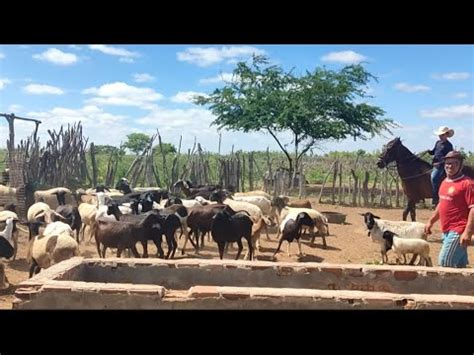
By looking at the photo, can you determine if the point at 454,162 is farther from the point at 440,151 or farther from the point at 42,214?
the point at 42,214

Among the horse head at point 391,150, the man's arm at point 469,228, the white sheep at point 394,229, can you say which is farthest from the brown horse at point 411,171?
the man's arm at point 469,228

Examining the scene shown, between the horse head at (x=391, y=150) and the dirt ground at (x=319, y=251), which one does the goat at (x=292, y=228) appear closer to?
the dirt ground at (x=319, y=251)

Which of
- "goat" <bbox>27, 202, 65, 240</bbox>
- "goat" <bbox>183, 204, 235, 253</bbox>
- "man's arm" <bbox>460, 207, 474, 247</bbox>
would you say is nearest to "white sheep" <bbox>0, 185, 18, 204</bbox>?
"goat" <bbox>27, 202, 65, 240</bbox>

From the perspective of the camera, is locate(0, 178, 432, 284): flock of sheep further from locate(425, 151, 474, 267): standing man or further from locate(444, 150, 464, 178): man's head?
locate(444, 150, 464, 178): man's head

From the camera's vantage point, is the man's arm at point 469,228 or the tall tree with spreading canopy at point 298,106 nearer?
the man's arm at point 469,228

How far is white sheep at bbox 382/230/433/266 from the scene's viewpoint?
8570 mm

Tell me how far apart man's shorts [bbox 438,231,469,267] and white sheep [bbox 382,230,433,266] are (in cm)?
286

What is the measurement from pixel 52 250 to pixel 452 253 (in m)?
5.08

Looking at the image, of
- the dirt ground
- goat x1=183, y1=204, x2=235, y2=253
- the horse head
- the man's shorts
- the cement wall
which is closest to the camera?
the cement wall

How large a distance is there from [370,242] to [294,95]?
12237 mm

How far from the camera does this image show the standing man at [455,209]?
5483 mm

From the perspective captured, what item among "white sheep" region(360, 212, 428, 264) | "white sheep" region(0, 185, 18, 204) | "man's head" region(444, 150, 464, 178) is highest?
"man's head" region(444, 150, 464, 178)
